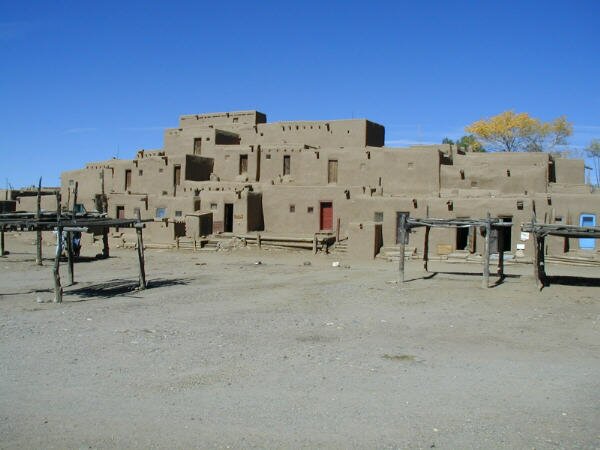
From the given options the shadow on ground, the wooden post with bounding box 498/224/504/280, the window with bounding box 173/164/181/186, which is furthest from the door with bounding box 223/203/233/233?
the wooden post with bounding box 498/224/504/280

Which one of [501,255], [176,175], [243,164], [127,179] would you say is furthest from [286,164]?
[501,255]

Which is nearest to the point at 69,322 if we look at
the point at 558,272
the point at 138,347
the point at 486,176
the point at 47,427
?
the point at 138,347

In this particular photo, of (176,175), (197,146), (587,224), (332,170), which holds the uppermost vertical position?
(197,146)

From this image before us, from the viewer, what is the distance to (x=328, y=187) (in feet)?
99.8

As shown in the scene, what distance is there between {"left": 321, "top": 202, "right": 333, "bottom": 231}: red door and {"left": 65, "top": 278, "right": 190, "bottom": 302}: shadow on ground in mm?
11349

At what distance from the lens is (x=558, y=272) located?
73.7ft

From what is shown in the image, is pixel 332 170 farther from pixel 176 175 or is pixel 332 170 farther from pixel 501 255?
pixel 501 255

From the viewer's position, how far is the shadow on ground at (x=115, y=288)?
17.4 meters

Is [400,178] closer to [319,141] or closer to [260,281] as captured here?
[319,141]

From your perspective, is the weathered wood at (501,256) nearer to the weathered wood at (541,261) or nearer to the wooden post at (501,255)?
the wooden post at (501,255)

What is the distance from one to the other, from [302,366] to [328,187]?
2110 cm

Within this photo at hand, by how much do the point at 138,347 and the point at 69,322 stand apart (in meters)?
3.05

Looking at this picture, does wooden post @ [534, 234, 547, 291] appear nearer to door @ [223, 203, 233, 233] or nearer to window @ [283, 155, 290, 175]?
door @ [223, 203, 233, 233]

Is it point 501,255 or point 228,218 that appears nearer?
point 501,255
